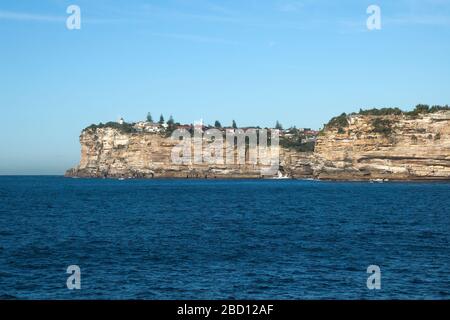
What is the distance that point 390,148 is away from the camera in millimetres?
141750

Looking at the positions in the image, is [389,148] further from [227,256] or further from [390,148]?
[227,256]

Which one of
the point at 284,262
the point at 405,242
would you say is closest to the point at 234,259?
the point at 284,262

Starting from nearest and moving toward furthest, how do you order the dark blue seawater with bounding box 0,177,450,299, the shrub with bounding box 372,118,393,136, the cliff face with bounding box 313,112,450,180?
the dark blue seawater with bounding box 0,177,450,299
the cliff face with bounding box 313,112,450,180
the shrub with bounding box 372,118,393,136

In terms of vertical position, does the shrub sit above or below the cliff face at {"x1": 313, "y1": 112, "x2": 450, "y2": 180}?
above

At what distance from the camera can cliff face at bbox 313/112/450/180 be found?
446ft

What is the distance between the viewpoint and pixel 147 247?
35219 mm

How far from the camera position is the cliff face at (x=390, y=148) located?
5349 inches

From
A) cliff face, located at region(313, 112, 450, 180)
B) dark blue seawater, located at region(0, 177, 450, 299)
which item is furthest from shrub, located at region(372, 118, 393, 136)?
dark blue seawater, located at region(0, 177, 450, 299)

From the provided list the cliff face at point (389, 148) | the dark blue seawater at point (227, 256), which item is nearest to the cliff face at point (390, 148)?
the cliff face at point (389, 148)

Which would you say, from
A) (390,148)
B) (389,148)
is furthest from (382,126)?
(390,148)

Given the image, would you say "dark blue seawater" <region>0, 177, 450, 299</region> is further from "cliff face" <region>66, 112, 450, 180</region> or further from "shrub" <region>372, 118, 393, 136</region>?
"shrub" <region>372, 118, 393, 136</region>

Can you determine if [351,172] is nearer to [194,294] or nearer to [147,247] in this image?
[147,247]

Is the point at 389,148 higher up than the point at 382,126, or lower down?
lower down

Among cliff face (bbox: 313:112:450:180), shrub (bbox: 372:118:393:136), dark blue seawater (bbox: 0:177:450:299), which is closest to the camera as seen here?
dark blue seawater (bbox: 0:177:450:299)
